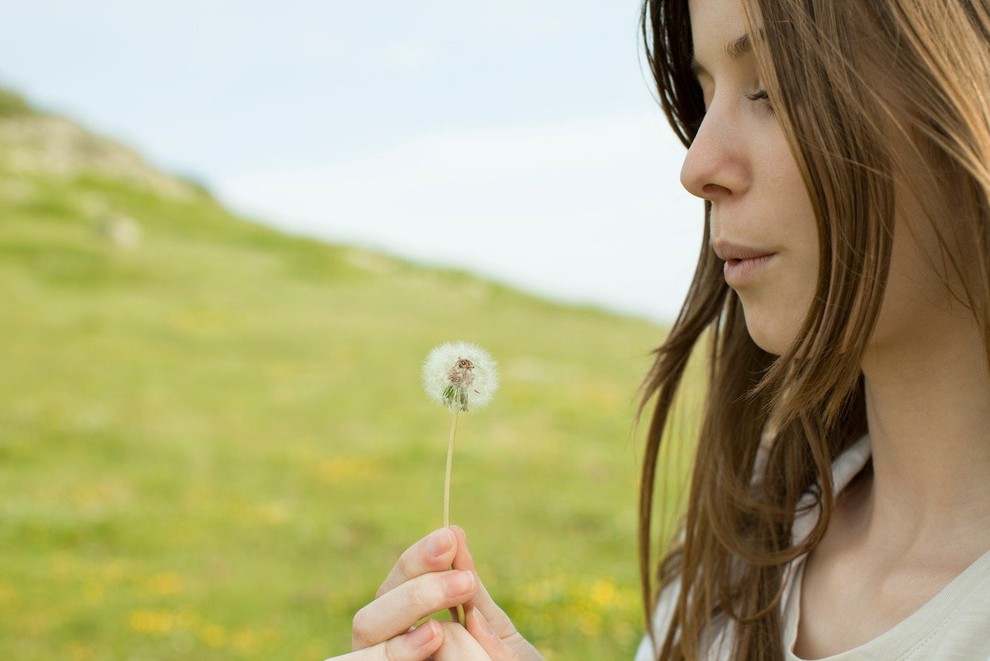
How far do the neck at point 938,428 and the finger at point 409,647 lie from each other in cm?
85

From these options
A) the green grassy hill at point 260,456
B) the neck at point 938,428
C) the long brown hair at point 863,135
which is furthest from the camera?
the green grassy hill at point 260,456

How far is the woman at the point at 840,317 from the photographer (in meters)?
1.38

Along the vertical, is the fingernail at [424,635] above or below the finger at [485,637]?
above

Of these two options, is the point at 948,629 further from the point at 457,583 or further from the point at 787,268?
the point at 457,583

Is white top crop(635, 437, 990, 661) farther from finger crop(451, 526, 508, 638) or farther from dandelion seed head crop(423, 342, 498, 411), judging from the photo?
dandelion seed head crop(423, 342, 498, 411)

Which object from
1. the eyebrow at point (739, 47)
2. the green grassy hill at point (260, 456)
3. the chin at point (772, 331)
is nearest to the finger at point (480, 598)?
the green grassy hill at point (260, 456)

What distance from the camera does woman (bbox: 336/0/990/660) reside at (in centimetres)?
138

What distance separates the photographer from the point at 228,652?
5.95 meters

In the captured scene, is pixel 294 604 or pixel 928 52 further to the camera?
pixel 294 604

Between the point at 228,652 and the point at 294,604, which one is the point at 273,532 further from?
the point at 228,652

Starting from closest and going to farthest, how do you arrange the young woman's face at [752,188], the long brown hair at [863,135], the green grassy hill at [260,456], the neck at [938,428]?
1. the long brown hair at [863,135]
2. the young woman's face at [752,188]
3. the neck at [938,428]
4. the green grassy hill at [260,456]

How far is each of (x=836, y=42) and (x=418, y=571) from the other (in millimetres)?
970

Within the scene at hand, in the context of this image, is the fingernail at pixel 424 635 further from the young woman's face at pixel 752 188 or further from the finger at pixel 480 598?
the young woman's face at pixel 752 188

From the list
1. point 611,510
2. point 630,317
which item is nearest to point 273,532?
point 611,510
